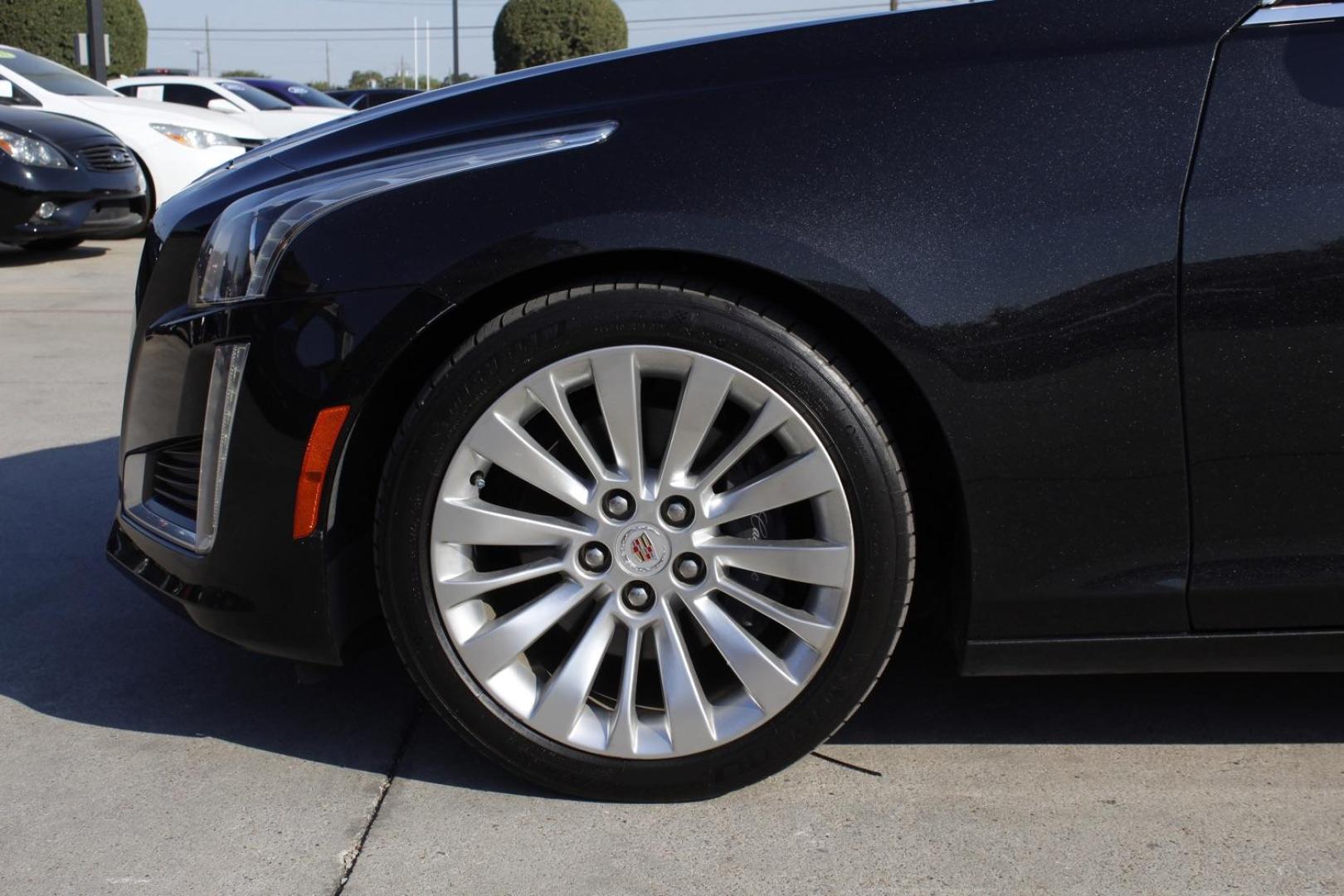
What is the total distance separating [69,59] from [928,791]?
30014 millimetres

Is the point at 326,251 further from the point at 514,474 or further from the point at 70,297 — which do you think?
the point at 70,297

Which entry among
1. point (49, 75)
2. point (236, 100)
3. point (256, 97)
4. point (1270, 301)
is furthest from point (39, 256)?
point (1270, 301)

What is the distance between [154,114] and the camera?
10.6m

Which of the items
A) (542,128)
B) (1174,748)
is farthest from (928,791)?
(542,128)

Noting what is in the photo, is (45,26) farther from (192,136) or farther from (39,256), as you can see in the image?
(39,256)

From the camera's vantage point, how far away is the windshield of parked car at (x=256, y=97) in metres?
15.6

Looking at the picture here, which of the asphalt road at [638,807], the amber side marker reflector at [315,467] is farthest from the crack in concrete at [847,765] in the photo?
the amber side marker reflector at [315,467]

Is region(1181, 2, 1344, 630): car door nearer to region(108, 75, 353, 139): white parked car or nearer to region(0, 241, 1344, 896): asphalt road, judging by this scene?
region(0, 241, 1344, 896): asphalt road

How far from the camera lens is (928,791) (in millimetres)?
2432

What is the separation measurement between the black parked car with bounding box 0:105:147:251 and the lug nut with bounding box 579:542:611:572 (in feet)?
25.3

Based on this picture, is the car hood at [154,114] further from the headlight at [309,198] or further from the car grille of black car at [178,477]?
the headlight at [309,198]

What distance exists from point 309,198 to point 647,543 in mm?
815

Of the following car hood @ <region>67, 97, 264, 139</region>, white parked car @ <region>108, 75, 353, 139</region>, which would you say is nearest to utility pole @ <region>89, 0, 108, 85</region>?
white parked car @ <region>108, 75, 353, 139</region>

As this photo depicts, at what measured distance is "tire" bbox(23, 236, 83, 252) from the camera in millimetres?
9797
